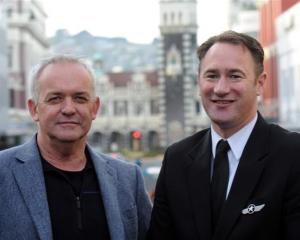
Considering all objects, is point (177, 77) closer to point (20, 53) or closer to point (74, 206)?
point (20, 53)

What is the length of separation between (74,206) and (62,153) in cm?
30

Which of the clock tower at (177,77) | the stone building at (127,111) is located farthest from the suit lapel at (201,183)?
the stone building at (127,111)

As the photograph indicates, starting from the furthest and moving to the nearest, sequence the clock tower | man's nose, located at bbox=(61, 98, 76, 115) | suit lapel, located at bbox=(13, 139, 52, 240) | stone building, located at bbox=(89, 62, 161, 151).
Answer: stone building, located at bbox=(89, 62, 161, 151)
the clock tower
man's nose, located at bbox=(61, 98, 76, 115)
suit lapel, located at bbox=(13, 139, 52, 240)

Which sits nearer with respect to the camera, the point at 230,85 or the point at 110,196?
the point at 230,85

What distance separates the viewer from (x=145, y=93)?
66.7m

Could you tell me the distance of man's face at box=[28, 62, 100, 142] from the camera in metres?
3.46

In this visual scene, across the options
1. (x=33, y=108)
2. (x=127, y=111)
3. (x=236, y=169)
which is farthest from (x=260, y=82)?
(x=127, y=111)

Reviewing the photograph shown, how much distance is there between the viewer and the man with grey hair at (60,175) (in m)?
3.35

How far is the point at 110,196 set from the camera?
3539 millimetres

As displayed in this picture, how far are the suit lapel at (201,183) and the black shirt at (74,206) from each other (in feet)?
1.71

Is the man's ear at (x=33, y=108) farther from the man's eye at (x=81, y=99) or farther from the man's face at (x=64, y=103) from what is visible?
the man's eye at (x=81, y=99)

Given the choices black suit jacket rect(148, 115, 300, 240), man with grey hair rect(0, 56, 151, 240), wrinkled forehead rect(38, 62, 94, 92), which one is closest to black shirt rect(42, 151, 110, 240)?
man with grey hair rect(0, 56, 151, 240)

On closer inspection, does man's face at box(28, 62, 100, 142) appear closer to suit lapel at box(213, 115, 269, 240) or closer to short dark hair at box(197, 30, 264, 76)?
short dark hair at box(197, 30, 264, 76)

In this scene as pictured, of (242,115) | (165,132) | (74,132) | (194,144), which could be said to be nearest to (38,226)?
(74,132)
